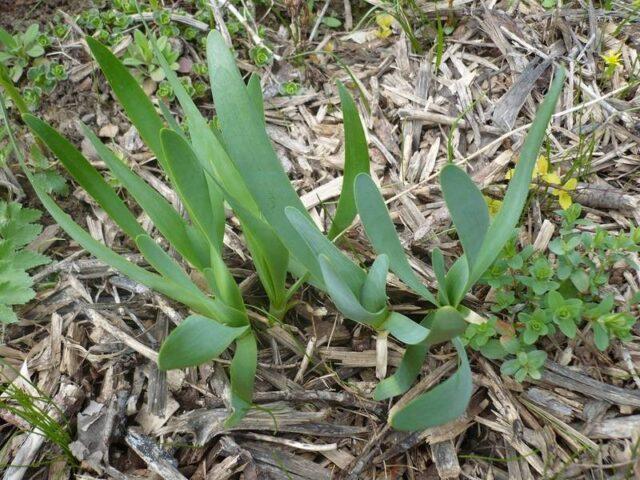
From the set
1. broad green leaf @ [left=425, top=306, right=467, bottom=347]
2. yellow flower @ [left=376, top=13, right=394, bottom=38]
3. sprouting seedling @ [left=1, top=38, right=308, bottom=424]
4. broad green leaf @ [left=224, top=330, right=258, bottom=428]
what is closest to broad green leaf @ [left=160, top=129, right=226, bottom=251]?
sprouting seedling @ [left=1, top=38, right=308, bottom=424]

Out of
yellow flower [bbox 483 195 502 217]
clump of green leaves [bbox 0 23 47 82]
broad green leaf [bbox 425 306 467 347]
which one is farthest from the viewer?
clump of green leaves [bbox 0 23 47 82]

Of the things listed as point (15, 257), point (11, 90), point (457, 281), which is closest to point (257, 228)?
point (457, 281)

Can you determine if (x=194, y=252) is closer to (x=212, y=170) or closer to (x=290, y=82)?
(x=212, y=170)

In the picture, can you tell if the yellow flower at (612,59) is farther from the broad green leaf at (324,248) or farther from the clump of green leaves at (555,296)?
the broad green leaf at (324,248)

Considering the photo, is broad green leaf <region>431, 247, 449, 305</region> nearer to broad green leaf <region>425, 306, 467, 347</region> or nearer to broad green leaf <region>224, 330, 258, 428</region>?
broad green leaf <region>425, 306, 467, 347</region>

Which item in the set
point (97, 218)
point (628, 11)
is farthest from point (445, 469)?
point (628, 11)

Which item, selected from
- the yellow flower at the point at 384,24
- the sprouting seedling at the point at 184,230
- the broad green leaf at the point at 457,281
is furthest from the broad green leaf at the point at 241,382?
the yellow flower at the point at 384,24
